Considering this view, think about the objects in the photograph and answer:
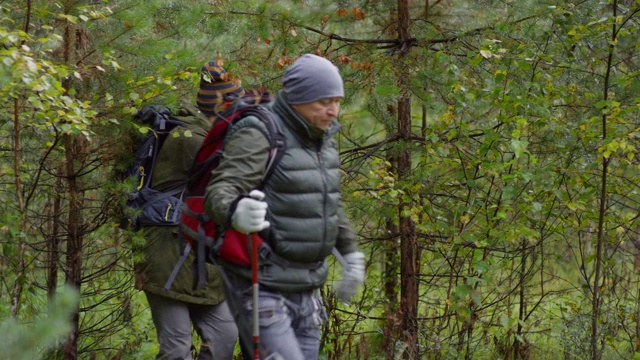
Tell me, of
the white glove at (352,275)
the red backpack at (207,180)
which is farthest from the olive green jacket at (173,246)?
the white glove at (352,275)

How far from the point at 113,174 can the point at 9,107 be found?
959 millimetres

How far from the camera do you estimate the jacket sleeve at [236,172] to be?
3.57 m

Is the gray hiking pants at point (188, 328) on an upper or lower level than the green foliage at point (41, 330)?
lower

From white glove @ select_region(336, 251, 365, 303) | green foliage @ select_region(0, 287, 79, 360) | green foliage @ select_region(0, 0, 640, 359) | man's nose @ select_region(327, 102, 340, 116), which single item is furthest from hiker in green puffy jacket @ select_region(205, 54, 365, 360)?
green foliage @ select_region(0, 0, 640, 359)

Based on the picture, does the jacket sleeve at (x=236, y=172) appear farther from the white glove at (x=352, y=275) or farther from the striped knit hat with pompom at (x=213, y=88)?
the striped knit hat with pompom at (x=213, y=88)

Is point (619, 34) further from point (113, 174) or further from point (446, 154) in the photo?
point (113, 174)

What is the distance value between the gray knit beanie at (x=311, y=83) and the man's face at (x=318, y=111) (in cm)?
3

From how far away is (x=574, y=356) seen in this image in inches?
274

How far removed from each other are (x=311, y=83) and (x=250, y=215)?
0.80m

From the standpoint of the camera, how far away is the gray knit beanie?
385 cm

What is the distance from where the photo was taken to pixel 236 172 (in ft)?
11.9

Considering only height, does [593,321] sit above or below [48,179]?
below

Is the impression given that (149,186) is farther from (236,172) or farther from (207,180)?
(236,172)

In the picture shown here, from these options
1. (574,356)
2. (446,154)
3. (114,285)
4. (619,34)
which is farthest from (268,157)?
(574,356)
